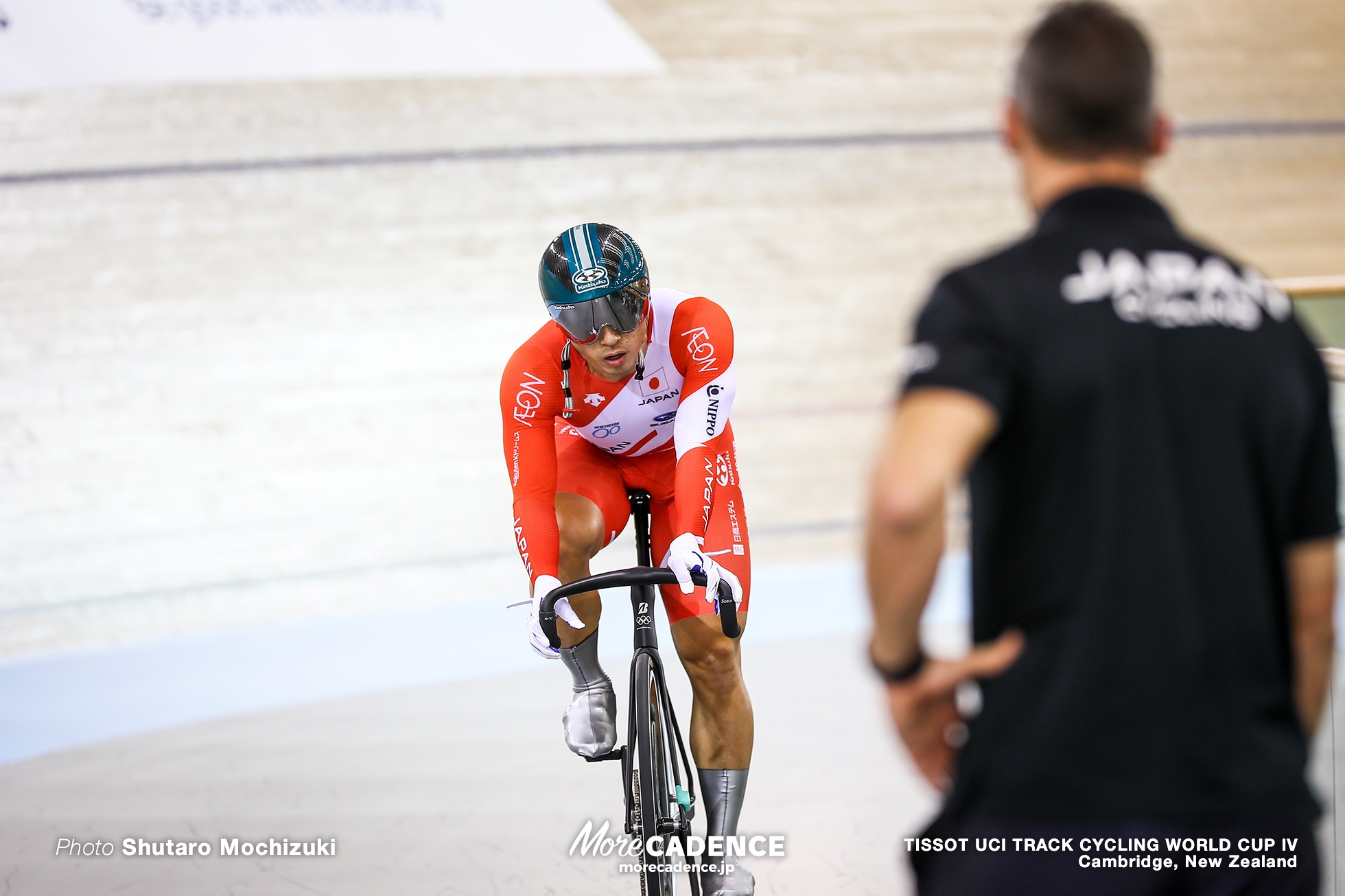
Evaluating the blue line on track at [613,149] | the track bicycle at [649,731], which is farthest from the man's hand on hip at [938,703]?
the blue line on track at [613,149]

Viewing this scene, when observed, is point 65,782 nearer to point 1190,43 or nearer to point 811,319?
point 811,319

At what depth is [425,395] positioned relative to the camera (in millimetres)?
6711

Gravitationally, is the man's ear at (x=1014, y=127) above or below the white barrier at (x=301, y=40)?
below

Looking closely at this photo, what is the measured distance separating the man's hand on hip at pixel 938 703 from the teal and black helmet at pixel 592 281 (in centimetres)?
159

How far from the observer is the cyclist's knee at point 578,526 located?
113 inches

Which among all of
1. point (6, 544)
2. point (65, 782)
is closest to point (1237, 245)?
point (65, 782)

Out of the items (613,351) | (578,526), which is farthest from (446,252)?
(613,351)

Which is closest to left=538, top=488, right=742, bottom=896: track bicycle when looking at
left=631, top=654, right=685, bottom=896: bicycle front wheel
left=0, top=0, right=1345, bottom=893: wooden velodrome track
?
left=631, top=654, right=685, bottom=896: bicycle front wheel

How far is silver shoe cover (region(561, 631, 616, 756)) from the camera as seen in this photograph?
9.33 ft

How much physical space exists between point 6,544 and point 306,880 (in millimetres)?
4092

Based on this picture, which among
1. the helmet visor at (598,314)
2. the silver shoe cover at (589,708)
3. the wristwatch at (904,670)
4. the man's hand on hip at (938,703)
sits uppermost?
the helmet visor at (598,314)

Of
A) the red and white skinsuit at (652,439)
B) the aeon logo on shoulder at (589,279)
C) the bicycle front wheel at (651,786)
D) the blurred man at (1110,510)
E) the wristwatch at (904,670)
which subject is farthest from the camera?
the red and white skinsuit at (652,439)

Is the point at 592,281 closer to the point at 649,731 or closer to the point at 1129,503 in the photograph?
the point at 649,731

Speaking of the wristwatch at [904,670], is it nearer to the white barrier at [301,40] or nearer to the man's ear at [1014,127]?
the man's ear at [1014,127]
